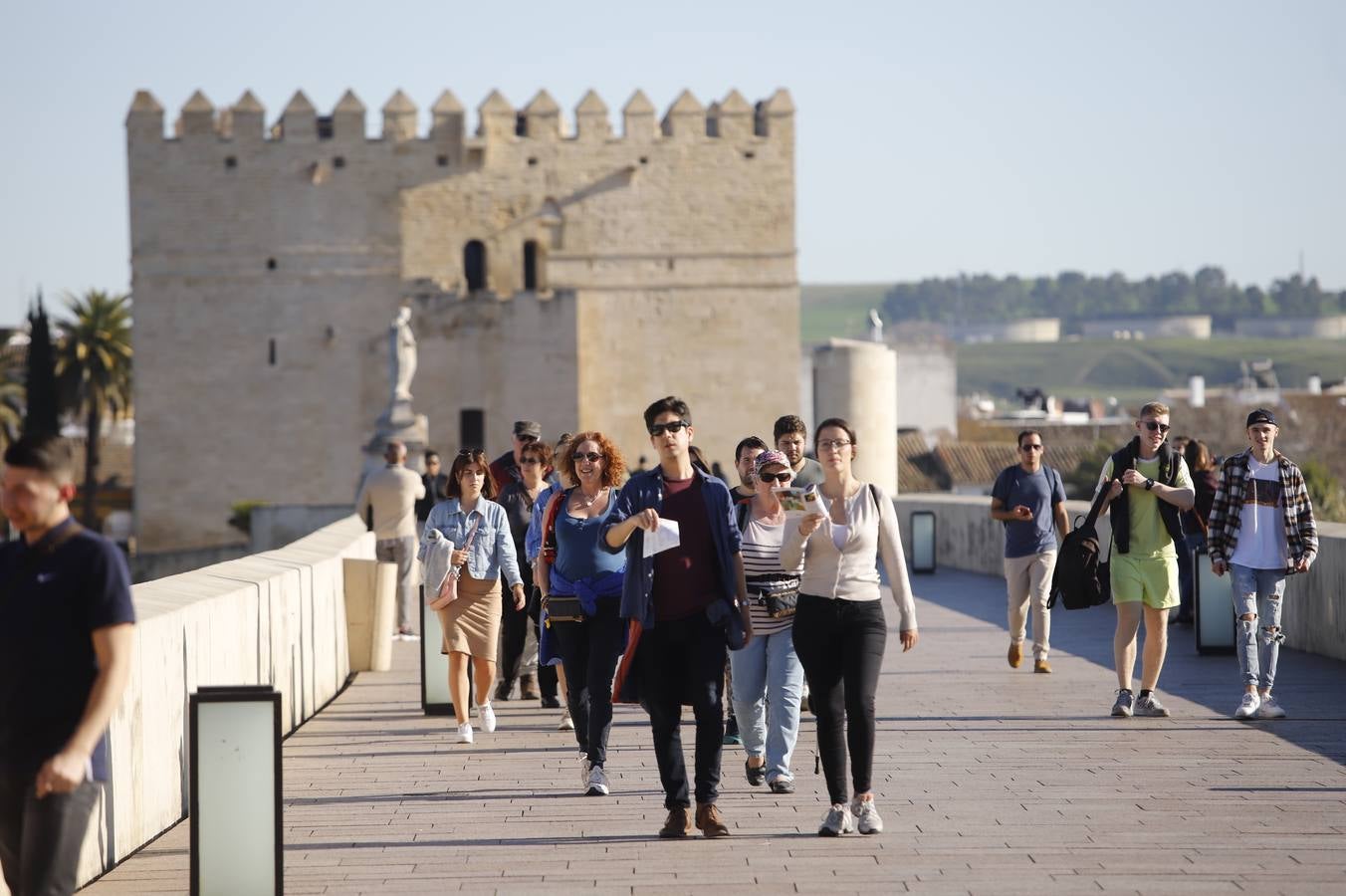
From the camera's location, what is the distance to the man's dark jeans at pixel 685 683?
298 inches

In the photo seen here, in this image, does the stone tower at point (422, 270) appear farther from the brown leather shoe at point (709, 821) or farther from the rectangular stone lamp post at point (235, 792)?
the rectangular stone lamp post at point (235, 792)

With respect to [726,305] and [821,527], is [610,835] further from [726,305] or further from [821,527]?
[726,305]

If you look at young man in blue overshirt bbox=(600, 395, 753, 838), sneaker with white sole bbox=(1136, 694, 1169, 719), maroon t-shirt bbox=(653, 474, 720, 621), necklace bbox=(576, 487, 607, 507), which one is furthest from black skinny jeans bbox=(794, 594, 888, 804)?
sneaker with white sole bbox=(1136, 694, 1169, 719)

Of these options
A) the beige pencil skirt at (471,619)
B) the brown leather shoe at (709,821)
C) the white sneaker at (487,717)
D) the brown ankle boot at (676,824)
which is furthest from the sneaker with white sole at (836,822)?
the beige pencil skirt at (471,619)

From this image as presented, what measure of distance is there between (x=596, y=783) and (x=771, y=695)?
847 millimetres

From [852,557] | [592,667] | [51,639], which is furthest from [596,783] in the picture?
[51,639]

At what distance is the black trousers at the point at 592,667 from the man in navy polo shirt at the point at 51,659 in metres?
3.47

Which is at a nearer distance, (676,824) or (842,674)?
(676,824)

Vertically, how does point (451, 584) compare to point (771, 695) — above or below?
above

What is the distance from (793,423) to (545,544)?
4.64ft

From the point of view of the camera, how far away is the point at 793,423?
952 centimetres

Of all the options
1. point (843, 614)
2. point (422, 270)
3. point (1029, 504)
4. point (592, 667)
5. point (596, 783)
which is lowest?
point (596, 783)

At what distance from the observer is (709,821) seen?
7.45 meters

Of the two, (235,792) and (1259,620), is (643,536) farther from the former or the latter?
(1259,620)
